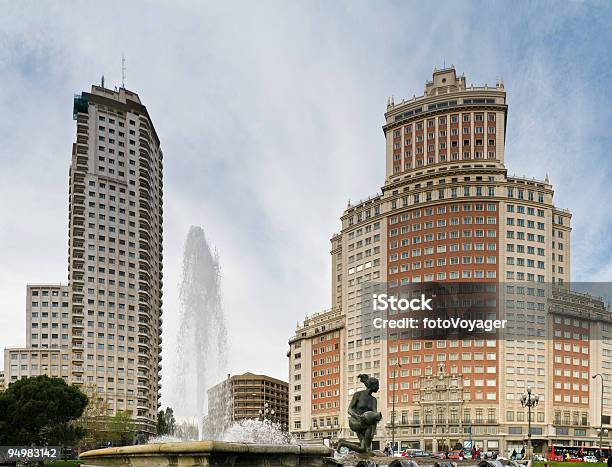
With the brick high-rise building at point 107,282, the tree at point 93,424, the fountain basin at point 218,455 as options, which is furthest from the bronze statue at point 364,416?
the brick high-rise building at point 107,282

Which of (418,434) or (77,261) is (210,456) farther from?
(77,261)

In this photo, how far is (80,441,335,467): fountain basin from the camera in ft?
41.1

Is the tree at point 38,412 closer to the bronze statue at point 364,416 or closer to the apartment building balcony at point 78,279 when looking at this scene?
the bronze statue at point 364,416

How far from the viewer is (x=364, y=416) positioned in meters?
24.2

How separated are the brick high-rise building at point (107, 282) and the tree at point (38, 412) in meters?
53.0

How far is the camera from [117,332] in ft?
408

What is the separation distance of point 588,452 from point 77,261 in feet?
296

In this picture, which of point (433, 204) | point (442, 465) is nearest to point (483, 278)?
point (433, 204)

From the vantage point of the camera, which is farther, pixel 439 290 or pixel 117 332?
pixel 117 332

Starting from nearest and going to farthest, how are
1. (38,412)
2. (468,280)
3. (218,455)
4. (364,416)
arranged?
(218,455) → (364,416) → (38,412) → (468,280)

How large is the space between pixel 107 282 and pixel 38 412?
207 ft

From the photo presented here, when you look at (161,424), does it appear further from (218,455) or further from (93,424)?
(218,455)

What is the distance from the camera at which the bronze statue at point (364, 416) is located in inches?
955

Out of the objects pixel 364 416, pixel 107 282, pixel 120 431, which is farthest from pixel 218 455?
pixel 107 282
